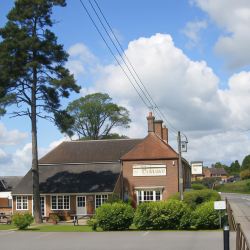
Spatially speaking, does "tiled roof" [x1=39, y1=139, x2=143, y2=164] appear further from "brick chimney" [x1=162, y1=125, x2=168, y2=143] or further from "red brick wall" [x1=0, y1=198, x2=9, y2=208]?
"red brick wall" [x1=0, y1=198, x2=9, y2=208]

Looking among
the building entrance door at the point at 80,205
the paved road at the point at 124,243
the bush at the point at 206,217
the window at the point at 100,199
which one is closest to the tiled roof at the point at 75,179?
the window at the point at 100,199

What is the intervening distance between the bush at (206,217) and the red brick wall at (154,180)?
20603 mm

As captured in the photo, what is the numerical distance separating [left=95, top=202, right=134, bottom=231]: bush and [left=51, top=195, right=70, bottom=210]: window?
19842mm

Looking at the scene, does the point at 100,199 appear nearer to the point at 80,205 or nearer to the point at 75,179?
the point at 80,205

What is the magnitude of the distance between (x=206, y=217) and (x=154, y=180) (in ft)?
71.5

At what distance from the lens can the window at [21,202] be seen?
161 ft

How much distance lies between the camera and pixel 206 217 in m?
27.3

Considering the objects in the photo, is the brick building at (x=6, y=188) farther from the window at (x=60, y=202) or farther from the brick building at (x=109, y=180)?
the window at (x=60, y=202)

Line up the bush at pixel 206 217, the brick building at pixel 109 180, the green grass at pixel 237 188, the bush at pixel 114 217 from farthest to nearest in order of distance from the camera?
the green grass at pixel 237 188 < the brick building at pixel 109 180 < the bush at pixel 114 217 < the bush at pixel 206 217

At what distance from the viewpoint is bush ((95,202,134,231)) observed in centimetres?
2831

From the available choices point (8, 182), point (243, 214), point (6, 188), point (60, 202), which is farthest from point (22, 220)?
point (8, 182)

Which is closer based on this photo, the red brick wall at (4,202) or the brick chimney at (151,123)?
the brick chimney at (151,123)

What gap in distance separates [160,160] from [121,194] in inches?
197

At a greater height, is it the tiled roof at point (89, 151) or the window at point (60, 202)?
the tiled roof at point (89, 151)
